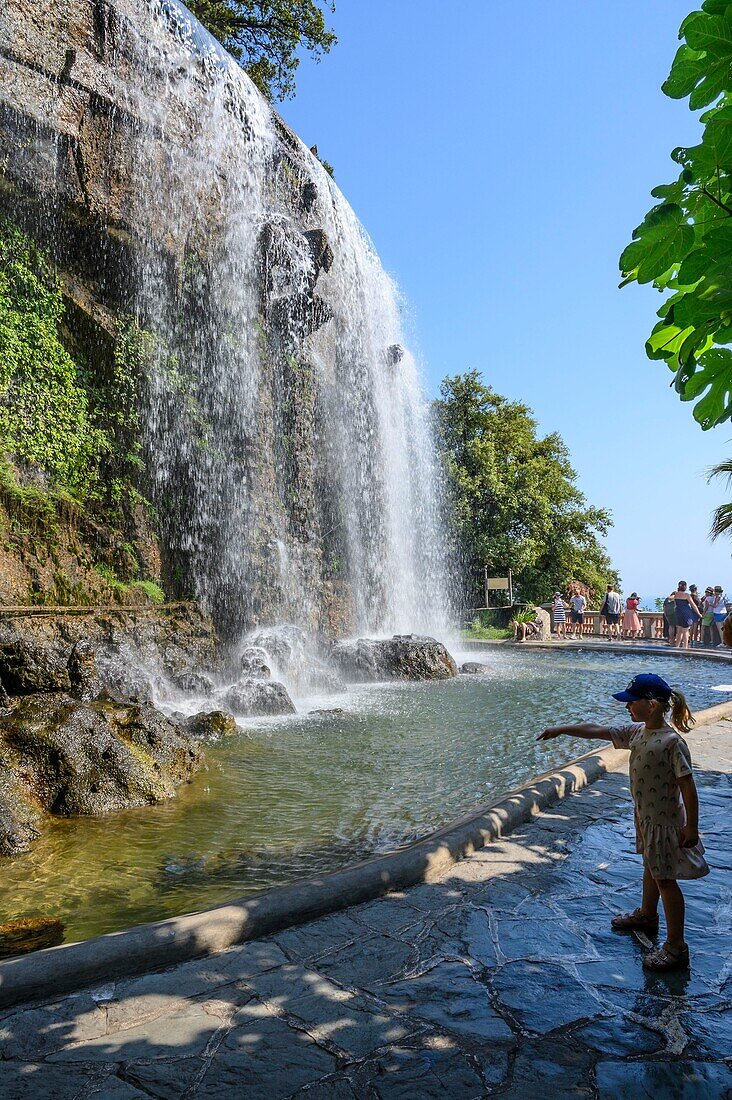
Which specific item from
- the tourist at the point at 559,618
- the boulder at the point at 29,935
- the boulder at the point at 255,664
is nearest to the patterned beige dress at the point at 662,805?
the boulder at the point at 29,935

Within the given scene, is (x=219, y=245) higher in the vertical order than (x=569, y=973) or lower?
higher

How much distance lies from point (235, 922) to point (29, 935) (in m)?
1.44

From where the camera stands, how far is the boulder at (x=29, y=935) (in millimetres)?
3971

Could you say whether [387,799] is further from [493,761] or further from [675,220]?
[675,220]

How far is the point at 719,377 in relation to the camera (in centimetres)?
232

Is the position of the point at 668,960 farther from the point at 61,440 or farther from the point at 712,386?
the point at 61,440

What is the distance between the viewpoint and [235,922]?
3.64 m

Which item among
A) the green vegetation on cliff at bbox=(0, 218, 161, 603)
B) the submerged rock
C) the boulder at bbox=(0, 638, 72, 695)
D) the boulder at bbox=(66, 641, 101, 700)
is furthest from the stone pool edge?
the submerged rock

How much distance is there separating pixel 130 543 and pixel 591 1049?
46.3 feet

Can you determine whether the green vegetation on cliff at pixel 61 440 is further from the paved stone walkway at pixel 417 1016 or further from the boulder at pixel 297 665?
the paved stone walkway at pixel 417 1016

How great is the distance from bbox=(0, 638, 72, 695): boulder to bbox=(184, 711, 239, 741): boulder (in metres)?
1.83

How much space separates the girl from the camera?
334cm

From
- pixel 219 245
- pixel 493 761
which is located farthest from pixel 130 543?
pixel 493 761

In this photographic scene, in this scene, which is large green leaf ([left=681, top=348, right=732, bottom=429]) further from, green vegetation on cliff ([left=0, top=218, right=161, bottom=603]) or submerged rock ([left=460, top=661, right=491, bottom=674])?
submerged rock ([left=460, top=661, right=491, bottom=674])
